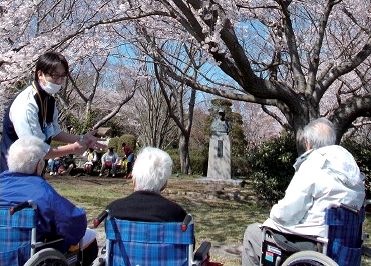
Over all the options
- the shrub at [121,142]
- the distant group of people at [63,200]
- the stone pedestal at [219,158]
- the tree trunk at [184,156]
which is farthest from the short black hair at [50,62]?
the shrub at [121,142]

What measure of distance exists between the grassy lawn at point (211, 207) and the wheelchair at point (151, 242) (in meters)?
1.84

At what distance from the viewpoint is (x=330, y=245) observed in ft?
8.84

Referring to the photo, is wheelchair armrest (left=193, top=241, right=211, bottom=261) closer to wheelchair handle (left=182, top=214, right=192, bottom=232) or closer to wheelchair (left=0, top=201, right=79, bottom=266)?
wheelchair handle (left=182, top=214, right=192, bottom=232)

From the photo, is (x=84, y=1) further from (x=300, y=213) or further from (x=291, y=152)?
(x=300, y=213)

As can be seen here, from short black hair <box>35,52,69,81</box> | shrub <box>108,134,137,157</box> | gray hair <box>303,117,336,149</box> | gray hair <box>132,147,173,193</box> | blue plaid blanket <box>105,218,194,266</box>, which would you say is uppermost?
shrub <box>108,134,137,157</box>

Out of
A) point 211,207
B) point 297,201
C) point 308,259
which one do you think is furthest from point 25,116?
point 211,207

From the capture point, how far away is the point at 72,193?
9.29m

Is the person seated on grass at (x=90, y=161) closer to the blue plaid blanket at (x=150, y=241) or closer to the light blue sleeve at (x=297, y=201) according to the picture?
the light blue sleeve at (x=297, y=201)

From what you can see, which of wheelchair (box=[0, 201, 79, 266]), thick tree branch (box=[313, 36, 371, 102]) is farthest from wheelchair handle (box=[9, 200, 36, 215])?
thick tree branch (box=[313, 36, 371, 102])

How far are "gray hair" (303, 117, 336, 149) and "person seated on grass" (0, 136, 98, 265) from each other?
54.1 inches

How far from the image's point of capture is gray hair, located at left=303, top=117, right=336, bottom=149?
9.41 feet

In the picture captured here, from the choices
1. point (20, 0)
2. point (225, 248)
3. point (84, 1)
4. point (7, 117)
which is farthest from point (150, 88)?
point (7, 117)

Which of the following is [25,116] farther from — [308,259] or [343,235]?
[343,235]

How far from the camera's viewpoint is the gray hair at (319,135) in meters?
2.87
